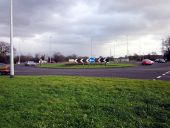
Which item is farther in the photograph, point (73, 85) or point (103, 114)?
point (73, 85)

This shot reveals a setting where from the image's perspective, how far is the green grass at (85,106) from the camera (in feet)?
21.8

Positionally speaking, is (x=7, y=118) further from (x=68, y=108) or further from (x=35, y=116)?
(x=68, y=108)

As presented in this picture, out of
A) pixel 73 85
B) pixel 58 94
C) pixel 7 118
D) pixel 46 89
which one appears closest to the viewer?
pixel 7 118

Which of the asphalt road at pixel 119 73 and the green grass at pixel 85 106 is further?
the asphalt road at pixel 119 73

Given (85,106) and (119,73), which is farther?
(119,73)

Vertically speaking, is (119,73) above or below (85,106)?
above

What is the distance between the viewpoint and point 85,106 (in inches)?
305

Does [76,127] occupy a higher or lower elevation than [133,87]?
lower

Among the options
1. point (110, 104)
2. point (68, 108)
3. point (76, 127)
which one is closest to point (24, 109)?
point (68, 108)

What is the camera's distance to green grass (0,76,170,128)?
6.65 m

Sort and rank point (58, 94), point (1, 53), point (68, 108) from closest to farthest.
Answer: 1. point (68, 108)
2. point (58, 94)
3. point (1, 53)

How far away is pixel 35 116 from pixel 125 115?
2440mm

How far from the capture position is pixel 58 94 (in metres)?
8.99

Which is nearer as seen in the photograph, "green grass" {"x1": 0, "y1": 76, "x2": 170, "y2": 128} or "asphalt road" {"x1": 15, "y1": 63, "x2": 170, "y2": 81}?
"green grass" {"x1": 0, "y1": 76, "x2": 170, "y2": 128}
